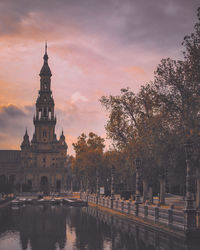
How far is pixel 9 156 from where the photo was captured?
557 ft

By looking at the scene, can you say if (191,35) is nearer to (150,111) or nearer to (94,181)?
(150,111)

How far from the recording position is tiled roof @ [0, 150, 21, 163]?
16800 centimetres

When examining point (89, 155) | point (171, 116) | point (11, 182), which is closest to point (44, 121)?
point (11, 182)

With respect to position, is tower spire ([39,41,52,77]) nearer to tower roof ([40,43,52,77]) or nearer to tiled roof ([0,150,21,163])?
tower roof ([40,43,52,77])

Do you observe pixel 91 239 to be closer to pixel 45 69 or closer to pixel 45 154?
pixel 45 154

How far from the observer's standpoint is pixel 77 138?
91.4 m

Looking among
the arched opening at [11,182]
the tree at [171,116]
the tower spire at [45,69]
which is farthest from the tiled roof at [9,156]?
the tree at [171,116]

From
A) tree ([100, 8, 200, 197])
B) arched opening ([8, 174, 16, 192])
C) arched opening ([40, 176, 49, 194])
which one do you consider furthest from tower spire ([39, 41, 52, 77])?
tree ([100, 8, 200, 197])

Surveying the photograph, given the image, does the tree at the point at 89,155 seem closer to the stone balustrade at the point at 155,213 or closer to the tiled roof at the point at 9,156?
the stone balustrade at the point at 155,213

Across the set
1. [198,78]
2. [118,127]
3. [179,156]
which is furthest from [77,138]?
[198,78]

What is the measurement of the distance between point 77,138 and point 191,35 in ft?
207

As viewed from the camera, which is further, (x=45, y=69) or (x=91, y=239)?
(x=45, y=69)

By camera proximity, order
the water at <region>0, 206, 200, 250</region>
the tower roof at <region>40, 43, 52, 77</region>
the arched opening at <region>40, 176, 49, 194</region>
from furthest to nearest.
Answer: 1. the tower roof at <region>40, 43, 52, 77</region>
2. the arched opening at <region>40, 176, 49, 194</region>
3. the water at <region>0, 206, 200, 250</region>

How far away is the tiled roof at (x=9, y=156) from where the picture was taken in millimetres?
168000
